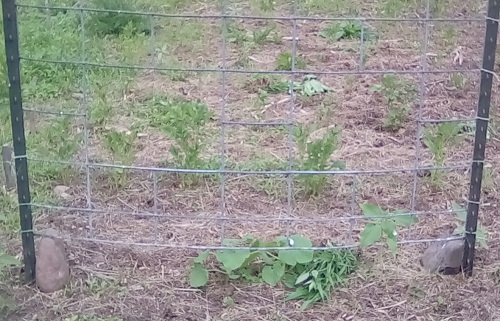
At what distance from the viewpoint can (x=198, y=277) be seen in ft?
9.91

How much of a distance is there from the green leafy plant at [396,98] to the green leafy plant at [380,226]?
1414mm

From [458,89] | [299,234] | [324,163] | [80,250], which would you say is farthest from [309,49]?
[80,250]

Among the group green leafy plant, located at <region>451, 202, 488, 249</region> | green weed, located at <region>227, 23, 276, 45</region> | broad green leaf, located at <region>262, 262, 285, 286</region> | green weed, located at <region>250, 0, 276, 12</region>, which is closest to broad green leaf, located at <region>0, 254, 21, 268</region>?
broad green leaf, located at <region>262, 262, 285, 286</region>

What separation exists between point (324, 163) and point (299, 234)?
407 millimetres

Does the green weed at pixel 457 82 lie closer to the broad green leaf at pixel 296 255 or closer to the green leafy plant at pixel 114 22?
the green leafy plant at pixel 114 22

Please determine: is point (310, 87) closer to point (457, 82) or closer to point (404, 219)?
point (457, 82)

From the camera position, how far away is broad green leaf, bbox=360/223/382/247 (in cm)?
300

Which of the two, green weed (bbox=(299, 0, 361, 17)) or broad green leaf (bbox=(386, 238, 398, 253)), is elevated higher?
green weed (bbox=(299, 0, 361, 17))

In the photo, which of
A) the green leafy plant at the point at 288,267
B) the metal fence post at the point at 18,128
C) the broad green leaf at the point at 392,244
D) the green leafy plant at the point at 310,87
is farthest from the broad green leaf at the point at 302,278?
the green leafy plant at the point at 310,87

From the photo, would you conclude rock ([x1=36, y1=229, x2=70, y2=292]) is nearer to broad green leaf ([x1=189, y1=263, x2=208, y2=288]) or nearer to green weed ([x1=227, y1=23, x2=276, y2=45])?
broad green leaf ([x1=189, y1=263, x2=208, y2=288])

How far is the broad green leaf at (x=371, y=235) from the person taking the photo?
9.84 ft

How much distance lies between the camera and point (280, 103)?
15.9 ft

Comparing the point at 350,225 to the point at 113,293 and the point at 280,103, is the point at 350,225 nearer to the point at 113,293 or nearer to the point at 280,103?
the point at 113,293

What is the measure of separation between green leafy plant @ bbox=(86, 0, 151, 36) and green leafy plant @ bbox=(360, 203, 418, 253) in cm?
317
